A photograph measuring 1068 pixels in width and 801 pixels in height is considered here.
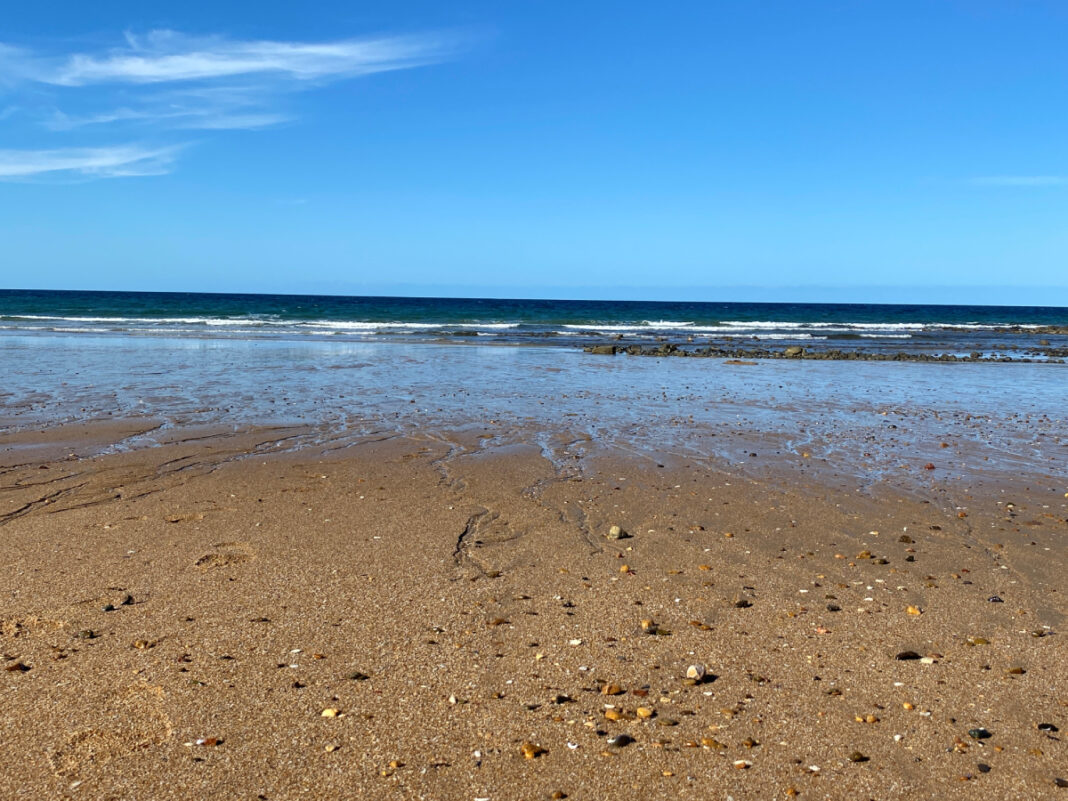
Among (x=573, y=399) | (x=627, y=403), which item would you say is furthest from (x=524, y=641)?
(x=573, y=399)

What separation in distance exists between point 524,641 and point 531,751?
3.42ft

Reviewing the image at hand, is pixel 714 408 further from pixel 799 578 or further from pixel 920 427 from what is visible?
pixel 799 578

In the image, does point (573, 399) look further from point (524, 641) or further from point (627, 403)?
point (524, 641)

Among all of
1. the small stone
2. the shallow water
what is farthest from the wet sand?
the shallow water

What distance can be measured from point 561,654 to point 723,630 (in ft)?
3.22

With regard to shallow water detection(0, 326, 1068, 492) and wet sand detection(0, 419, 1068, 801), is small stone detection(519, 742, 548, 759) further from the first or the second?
shallow water detection(0, 326, 1068, 492)

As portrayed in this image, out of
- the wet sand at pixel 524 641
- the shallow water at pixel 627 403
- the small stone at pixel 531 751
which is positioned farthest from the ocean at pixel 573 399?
the small stone at pixel 531 751

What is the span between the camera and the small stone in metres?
3.41

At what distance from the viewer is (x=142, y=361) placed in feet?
70.2

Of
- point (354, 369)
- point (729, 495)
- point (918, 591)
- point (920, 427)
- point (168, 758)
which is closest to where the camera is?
point (168, 758)

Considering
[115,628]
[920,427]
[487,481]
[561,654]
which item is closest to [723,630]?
[561,654]

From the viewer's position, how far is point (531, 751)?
3422 millimetres

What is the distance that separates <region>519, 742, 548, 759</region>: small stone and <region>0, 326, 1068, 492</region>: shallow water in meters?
5.99

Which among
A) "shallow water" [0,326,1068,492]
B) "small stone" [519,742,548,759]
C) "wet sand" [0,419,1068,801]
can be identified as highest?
"shallow water" [0,326,1068,492]
